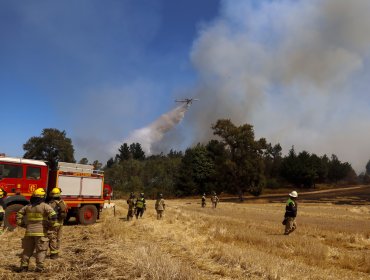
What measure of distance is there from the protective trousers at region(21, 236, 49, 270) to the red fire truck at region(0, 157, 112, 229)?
7.84 m

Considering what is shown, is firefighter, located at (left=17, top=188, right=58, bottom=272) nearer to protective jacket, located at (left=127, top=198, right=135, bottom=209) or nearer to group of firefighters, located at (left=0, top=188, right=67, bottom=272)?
group of firefighters, located at (left=0, top=188, right=67, bottom=272)

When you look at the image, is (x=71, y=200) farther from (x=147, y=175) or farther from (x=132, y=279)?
(x=147, y=175)

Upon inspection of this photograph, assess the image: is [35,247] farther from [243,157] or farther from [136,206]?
[243,157]

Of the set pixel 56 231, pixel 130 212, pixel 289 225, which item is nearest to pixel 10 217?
pixel 56 231

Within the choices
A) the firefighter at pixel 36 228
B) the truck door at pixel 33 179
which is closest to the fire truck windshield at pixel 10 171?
the truck door at pixel 33 179

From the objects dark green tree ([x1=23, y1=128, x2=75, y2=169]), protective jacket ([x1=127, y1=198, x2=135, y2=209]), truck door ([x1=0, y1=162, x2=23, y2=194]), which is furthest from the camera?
dark green tree ([x1=23, y1=128, x2=75, y2=169])

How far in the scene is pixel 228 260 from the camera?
9641mm

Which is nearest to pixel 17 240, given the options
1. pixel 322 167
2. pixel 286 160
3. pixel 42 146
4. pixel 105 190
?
pixel 105 190

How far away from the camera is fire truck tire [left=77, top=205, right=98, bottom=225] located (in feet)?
64.9

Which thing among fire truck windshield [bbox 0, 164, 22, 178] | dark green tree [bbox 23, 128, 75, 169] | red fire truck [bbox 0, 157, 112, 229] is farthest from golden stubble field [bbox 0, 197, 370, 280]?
dark green tree [bbox 23, 128, 75, 169]

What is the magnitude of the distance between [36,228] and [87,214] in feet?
38.2

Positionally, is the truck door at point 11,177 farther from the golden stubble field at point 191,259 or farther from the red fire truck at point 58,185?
the golden stubble field at point 191,259

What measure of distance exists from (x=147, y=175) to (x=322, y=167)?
47.0 metres

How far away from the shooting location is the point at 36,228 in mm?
8781
